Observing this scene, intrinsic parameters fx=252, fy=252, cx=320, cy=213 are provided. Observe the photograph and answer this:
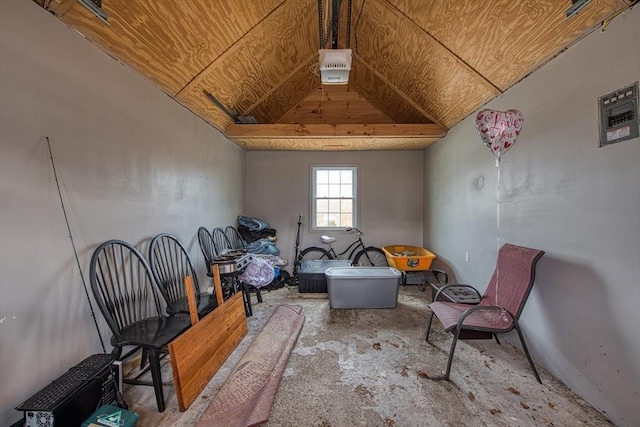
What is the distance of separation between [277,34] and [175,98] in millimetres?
1305

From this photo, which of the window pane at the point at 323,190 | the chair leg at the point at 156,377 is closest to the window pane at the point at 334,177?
the window pane at the point at 323,190

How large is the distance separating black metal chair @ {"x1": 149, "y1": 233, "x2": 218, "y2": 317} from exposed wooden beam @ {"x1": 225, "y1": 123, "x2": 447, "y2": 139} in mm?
2059

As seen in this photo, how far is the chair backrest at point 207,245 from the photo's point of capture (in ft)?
10.5

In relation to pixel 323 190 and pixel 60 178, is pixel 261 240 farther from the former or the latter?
pixel 60 178

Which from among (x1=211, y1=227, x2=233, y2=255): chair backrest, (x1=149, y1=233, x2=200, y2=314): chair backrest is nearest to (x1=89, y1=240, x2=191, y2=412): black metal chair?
(x1=149, y1=233, x2=200, y2=314): chair backrest

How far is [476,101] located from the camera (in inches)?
115

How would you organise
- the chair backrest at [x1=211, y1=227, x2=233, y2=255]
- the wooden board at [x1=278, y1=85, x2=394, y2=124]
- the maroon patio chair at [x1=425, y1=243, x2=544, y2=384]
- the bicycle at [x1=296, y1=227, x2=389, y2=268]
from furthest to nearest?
1. the bicycle at [x1=296, y1=227, x2=389, y2=268]
2. the wooden board at [x1=278, y1=85, x2=394, y2=124]
3. the chair backrest at [x1=211, y1=227, x2=233, y2=255]
4. the maroon patio chair at [x1=425, y1=243, x2=544, y2=384]

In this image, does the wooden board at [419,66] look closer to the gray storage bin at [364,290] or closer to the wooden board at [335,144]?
the wooden board at [335,144]

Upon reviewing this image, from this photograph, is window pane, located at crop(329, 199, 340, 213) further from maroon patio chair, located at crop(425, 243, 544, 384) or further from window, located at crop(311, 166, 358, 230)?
maroon patio chair, located at crop(425, 243, 544, 384)

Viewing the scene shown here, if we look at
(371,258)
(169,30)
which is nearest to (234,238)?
(371,258)

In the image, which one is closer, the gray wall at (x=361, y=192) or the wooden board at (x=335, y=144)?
the wooden board at (x=335, y=144)

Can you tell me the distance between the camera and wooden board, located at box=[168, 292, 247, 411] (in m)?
1.63

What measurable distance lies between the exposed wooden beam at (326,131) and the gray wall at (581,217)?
54.4 inches

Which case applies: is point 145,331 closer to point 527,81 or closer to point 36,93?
point 36,93
